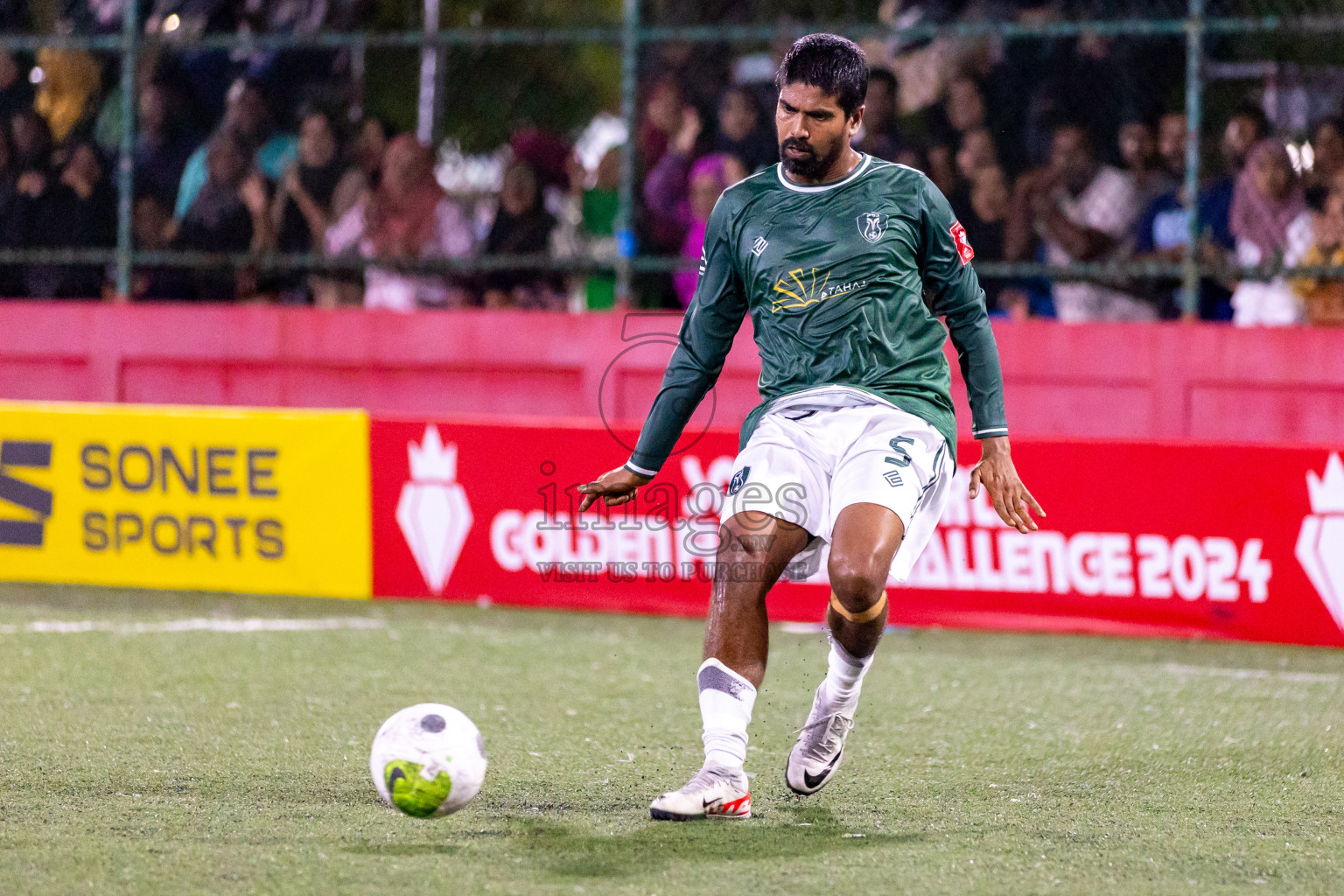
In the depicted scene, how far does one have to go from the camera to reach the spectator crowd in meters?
→ 9.26

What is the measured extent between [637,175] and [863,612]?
19.9 ft

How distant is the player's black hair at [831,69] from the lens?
451 centimetres

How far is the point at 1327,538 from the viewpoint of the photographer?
7777 millimetres

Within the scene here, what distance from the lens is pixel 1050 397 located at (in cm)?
959

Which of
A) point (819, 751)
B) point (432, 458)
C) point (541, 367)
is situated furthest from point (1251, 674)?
point (541, 367)

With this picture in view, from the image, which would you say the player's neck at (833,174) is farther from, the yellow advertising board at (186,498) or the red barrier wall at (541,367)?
the yellow advertising board at (186,498)

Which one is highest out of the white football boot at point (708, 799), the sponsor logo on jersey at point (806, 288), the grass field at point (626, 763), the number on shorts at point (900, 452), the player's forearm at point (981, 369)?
the sponsor logo on jersey at point (806, 288)

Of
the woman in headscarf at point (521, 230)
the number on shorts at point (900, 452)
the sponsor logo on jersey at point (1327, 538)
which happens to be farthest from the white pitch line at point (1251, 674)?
the woman in headscarf at point (521, 230)

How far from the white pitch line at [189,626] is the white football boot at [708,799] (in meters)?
3.93

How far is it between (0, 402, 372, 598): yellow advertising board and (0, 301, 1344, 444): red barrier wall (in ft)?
5.24

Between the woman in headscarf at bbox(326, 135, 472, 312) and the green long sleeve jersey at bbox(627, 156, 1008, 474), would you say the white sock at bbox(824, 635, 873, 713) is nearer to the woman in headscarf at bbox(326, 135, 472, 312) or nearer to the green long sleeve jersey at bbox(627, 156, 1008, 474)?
the green long sleeve jersey at bbox(627, 156, 1008, 474)

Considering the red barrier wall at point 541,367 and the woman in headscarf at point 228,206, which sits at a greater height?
the woman in headscarf at point 228,206

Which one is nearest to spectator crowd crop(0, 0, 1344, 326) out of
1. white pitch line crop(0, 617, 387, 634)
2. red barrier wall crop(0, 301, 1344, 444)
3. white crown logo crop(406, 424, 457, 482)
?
red barrier wall crop(0, 301, 1344, 444)

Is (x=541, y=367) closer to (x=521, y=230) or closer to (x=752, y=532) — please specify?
(x=521, y=230)
